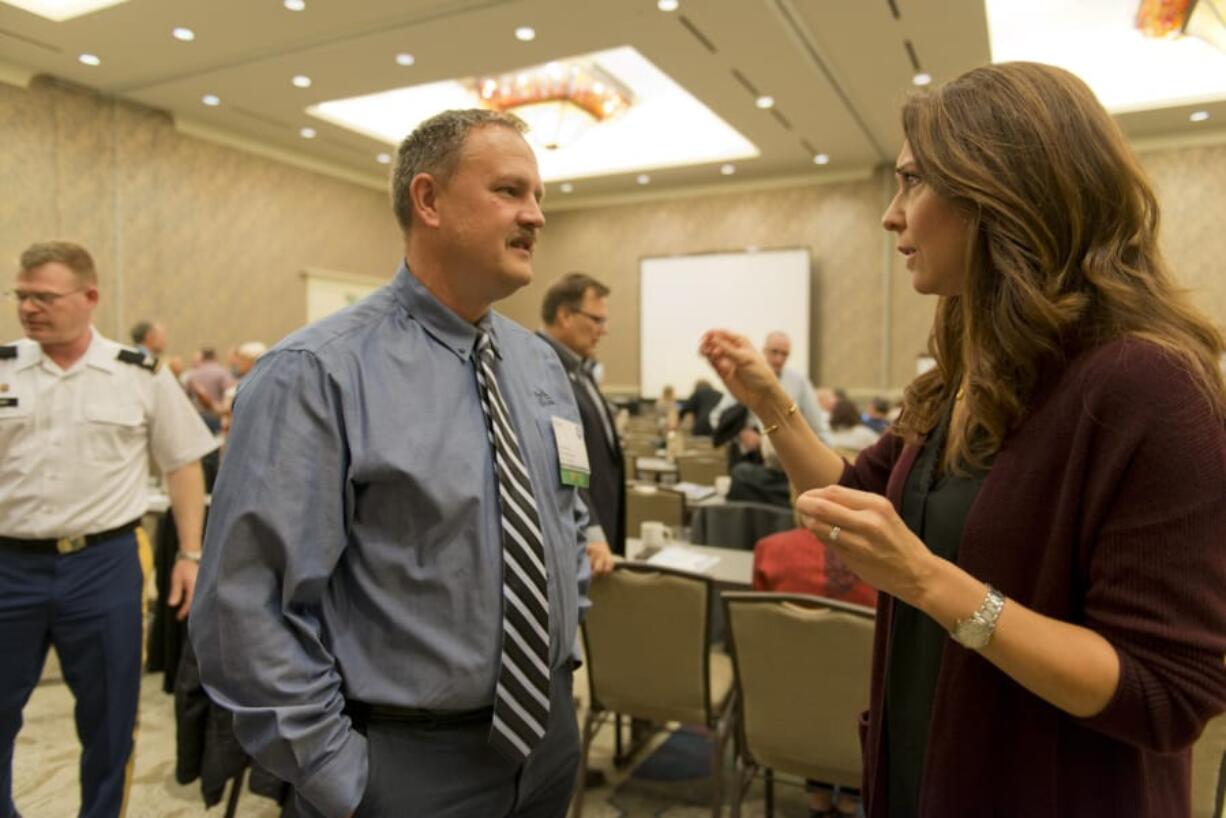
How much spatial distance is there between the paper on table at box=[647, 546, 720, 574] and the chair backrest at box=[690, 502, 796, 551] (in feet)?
2.12

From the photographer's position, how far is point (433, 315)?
1.40 m

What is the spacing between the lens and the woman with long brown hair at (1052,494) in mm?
848

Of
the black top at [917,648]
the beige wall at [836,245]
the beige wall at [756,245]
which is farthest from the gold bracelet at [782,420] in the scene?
the beige wall at [756,245]

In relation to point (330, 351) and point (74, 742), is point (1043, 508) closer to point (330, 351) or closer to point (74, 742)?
point (330, 351)

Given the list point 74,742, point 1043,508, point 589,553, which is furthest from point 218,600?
point 74,742

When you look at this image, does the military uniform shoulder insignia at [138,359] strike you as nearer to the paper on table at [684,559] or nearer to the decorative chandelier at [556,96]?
the paper on table at [684,559]

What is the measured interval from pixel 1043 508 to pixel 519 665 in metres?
0.83

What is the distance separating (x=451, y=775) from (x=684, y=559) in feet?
6.63

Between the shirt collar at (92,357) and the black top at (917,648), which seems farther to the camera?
the shirt collar at (92,357)

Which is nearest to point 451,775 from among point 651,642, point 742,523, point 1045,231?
point 1045,231

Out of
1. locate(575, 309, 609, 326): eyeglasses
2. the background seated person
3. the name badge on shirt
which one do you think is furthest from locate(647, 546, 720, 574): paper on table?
the background seated person

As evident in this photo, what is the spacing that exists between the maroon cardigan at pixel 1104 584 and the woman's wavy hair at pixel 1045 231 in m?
0.05

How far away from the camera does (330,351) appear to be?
123 centimetres

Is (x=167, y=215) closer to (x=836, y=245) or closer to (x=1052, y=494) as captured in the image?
(x=836, y=245)
